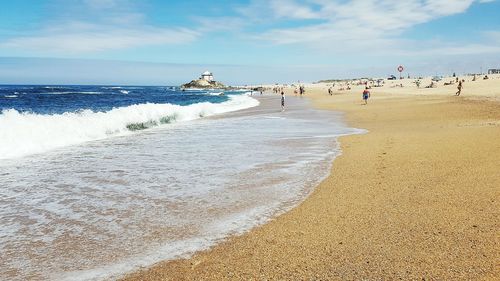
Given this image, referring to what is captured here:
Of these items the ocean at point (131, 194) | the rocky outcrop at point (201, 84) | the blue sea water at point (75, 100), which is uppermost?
the rocky outcrop at point (201, 84)

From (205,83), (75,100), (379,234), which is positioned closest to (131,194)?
(379,234)

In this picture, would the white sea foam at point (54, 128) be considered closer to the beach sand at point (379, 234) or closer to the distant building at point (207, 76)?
the beach sand at point (379, 234)

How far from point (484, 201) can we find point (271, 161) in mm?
5086

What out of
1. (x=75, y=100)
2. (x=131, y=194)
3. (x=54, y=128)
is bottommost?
(x=75, y=100)

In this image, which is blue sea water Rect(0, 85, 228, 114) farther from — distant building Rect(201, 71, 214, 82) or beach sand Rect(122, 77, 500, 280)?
distant building Rect(201, 71, 214, 82)

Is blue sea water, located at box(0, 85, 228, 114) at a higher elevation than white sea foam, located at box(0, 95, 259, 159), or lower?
lower

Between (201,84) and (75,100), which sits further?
(201,84)

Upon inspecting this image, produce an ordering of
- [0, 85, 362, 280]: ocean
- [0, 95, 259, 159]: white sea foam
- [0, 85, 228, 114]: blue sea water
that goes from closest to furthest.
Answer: [0, 85, 362, 280]: ocean < [0, 95, 259, 159]: white sea foam < [0, 85, 228, 114]: blue sea water

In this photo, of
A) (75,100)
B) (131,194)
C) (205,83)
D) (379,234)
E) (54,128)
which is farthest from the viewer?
(205,83)

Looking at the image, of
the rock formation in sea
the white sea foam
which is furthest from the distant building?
the white sea foam

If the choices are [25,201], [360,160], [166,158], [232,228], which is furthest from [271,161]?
[25,201]

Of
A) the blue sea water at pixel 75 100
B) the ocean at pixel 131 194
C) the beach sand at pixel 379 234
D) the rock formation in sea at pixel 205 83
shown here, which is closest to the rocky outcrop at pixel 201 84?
the rock formation in sea at pixel 205 83

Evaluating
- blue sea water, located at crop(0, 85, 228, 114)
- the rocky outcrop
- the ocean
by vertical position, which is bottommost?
blue sea water, located at crop(0, 85, 228, 114)

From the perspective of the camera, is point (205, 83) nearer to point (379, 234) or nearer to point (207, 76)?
point (207, 76)
